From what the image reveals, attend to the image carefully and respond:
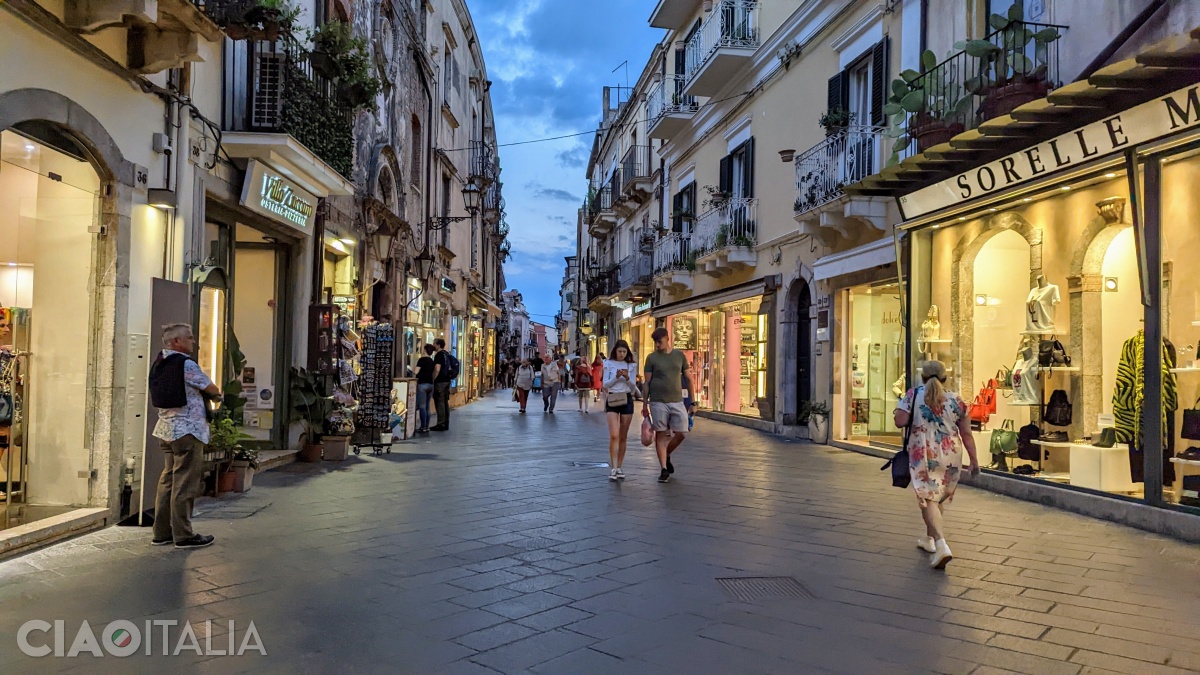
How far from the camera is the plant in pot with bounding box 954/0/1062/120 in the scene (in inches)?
354

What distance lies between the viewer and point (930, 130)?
10594 millimetres

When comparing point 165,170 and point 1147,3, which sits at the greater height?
point 1147,3

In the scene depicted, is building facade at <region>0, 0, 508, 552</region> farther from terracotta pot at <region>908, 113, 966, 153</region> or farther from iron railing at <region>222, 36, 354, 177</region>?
terracotta pot at <region>908, 113, 966, 153</region>

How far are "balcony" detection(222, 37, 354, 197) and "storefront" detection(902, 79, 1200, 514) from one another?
25.2 feet

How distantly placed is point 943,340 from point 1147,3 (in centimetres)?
485

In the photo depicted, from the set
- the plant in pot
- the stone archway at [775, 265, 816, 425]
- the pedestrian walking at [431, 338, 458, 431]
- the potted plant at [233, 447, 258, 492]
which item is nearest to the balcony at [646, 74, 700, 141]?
the stone archway at [775, 265, 816, 425]

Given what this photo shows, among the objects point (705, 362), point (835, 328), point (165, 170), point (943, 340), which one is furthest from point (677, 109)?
point (165, 170)

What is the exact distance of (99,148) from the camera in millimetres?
6734

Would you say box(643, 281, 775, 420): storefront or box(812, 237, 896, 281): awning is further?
box(643, 281, 775, 420): storefront

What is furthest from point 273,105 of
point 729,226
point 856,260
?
point 729,226

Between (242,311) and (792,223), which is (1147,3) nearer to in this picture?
(792,223)

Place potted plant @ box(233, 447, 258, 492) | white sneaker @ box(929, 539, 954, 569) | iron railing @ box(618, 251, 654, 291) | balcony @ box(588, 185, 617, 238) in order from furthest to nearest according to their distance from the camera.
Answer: balcony @ box(588, 185, 617, 238)
iron railing @ box(618, 251, 654, 291)
potted plant @ box(233, 447, 258, 492)
white sneaker @ box(929, 539, 954, 569)

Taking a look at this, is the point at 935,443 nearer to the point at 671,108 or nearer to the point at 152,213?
the point at 152,213

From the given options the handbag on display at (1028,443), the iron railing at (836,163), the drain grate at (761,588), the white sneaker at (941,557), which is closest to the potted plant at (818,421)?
the iron railing at (836,163)
